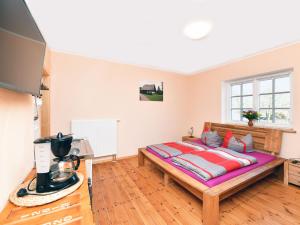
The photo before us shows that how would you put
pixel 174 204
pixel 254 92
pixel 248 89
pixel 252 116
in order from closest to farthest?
pixel 174 204
pixel 252 116
pixel 254 92
pixel 248 89

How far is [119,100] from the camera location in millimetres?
3391

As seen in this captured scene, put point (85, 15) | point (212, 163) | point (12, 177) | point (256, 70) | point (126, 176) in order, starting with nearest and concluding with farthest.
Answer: point (12, 177) < point (85, 15) < point (212, 163) < point (126, 176) < point (256, 70)

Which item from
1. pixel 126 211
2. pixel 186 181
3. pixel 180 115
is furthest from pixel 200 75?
pixel 126 211

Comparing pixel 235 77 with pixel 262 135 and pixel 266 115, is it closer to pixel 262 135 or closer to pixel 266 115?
pixel 266 115

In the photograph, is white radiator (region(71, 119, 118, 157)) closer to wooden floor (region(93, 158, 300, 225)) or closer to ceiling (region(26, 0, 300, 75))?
wooden floor (region(93, 158, 300, 225))

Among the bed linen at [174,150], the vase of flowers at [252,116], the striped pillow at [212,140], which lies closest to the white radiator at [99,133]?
the bed linen at [174,150]

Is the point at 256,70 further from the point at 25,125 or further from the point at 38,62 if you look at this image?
the point at 25,125

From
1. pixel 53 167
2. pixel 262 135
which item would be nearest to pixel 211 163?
pixel 262 135

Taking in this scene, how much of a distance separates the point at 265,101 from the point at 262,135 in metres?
0.74

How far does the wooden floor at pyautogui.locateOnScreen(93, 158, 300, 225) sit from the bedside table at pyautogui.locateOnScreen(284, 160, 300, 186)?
3.9 inches

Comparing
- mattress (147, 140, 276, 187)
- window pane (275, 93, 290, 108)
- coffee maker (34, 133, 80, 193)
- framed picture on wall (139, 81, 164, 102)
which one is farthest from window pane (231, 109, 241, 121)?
coffee maker (34, 133, 80, 193)

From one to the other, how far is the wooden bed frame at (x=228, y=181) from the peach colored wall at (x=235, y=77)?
21cm

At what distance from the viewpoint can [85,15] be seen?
171cm

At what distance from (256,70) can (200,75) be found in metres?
1.47
